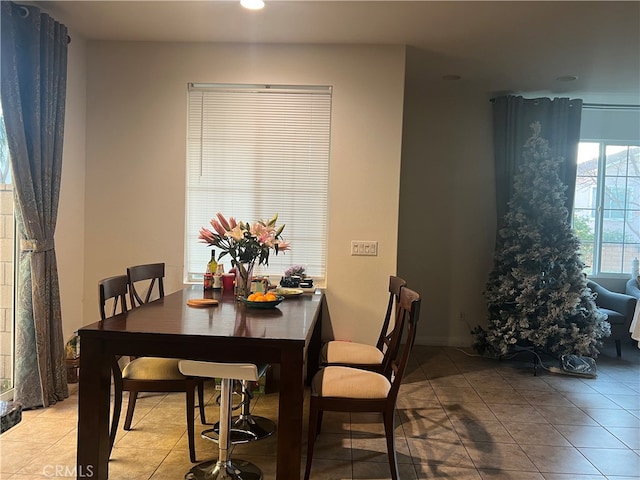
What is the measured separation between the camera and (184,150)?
12.0 ft

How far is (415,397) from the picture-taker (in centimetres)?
346

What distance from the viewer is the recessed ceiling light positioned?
292cm

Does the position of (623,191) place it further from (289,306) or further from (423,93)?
(289,306)

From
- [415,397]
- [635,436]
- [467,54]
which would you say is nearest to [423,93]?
[467,54]

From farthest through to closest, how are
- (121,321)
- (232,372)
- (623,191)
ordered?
(623,191), (121,321), (232,372)

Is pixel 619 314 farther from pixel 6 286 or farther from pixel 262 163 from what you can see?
pixel 6 286

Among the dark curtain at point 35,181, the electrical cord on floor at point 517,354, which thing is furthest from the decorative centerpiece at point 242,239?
the electrical cord on floor at point 517,354

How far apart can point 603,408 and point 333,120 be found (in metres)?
2.93

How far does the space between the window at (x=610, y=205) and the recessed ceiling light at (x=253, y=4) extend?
4.15 metres

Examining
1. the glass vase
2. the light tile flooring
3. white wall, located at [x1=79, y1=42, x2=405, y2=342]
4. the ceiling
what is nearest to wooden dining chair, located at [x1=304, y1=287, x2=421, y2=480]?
the light tile flooring

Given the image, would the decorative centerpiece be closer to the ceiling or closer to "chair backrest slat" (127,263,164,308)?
"chair backrest slat" (127,263,164,308)

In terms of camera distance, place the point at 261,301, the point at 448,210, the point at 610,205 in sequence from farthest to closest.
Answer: the point at 610,205
the point at 448,210
the point at 261,301

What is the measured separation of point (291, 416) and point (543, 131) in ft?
13.5

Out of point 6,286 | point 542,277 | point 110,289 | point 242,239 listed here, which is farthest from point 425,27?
point 6,286
